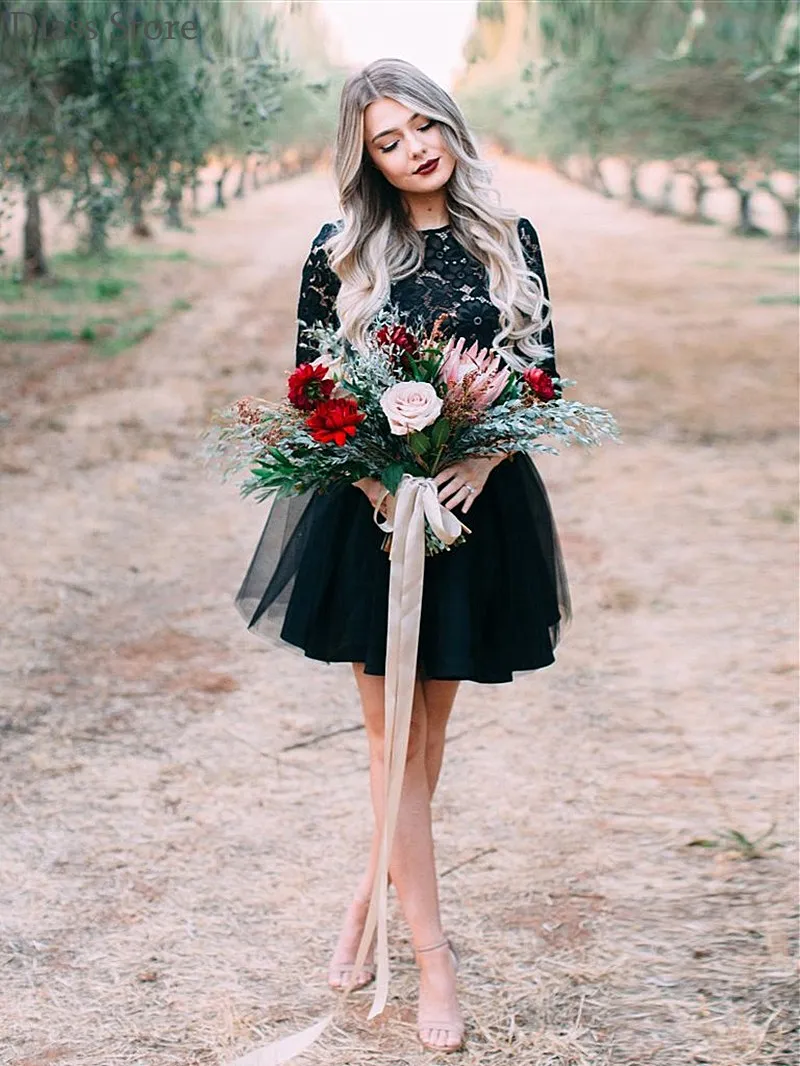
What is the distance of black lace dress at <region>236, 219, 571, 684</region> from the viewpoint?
8.93 ft

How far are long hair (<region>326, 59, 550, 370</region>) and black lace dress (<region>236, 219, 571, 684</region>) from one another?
1.7 inches

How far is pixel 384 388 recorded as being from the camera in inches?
101

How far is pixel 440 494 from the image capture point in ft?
8.65

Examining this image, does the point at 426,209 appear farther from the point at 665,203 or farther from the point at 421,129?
the point at 665,203

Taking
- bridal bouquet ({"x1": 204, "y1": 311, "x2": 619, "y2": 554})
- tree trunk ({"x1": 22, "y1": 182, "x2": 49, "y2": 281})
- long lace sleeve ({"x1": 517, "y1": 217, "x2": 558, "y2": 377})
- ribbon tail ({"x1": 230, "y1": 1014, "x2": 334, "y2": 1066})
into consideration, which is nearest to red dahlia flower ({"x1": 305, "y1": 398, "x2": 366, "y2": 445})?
bridal bouquet ({"x1": 204, "y1": 311, "x2": 619, "y2": 554})

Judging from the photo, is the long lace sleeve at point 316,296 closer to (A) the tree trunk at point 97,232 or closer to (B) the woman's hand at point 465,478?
(B) the woman's hand at point 465,478

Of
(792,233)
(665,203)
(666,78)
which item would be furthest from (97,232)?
(665,203)

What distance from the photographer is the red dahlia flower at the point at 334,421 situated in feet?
8.05

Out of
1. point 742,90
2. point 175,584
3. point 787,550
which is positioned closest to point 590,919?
point 175,584

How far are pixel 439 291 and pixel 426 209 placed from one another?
21cm

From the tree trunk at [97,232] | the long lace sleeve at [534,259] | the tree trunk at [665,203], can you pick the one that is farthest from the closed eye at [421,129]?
the tree trunk at [665,203]

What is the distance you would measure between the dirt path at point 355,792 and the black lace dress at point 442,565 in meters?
0.84

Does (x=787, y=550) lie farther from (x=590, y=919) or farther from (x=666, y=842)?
(x=590, y=919)

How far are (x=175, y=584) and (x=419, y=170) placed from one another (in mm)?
3574
